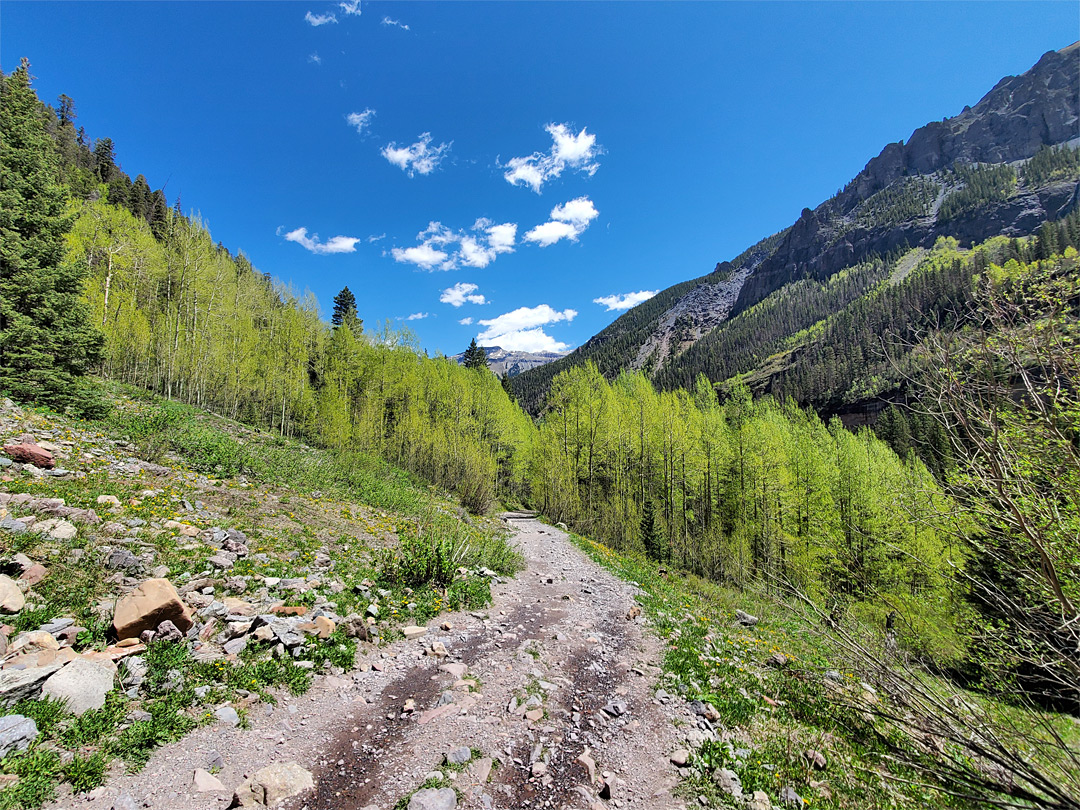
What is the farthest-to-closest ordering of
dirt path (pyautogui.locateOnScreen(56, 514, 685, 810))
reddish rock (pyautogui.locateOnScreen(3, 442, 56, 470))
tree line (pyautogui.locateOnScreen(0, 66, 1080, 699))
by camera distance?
tree line (pyautogui.locateOnScreen(0, 66, 1080, 699)) < reddish rock (pyautogui.locateOnScreen(3, 442, 56, 470)) < dirt path (pyautogui.locateOnScreen(56, 514, 685, 810))

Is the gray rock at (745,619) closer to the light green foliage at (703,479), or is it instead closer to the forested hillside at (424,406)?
the forested hillside at (424,406)

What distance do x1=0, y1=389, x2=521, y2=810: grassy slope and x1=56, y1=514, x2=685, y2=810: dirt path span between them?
32cm

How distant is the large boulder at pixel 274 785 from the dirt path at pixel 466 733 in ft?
0.32

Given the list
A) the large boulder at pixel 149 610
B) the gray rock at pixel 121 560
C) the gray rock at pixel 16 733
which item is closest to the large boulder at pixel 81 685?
the gray rock at pixel 16 733

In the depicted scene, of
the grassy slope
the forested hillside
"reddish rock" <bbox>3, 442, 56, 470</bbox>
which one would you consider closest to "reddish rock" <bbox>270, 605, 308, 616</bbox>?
the grassy slope

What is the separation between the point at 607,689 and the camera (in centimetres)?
546

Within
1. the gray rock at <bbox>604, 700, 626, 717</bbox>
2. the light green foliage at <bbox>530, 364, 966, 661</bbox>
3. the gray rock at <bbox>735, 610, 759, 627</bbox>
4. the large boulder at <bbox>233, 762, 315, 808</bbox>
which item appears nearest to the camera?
the large boulder at <bbox>233, 762, 315, 808</bbox>

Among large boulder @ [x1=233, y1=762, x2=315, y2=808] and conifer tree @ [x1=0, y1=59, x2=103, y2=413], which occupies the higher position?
conifer tree @ [x1=0, y1=59, x2=103, y2=413]

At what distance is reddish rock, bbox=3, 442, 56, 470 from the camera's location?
7.11m

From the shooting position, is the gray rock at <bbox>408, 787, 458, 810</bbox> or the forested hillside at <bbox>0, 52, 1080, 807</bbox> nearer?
the gray rock at <bbox>408, 787, 458, 810</bbox>

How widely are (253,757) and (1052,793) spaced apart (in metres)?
5.77

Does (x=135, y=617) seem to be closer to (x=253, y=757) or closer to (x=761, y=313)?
(x=253, y=757)

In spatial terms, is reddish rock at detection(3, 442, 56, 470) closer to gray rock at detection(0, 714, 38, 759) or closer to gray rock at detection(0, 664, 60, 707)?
gray rock at detection(0, 664, 60, 707)

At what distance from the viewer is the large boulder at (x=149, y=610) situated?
421 cm
